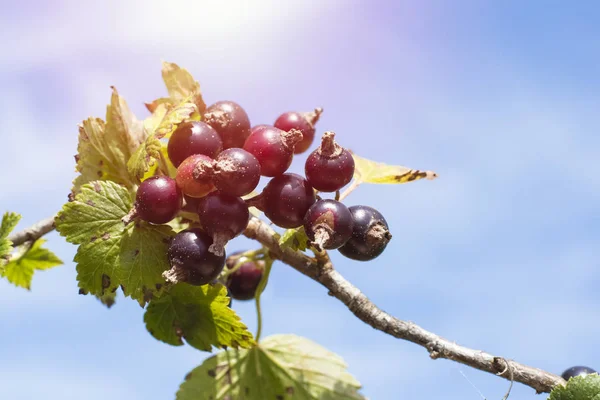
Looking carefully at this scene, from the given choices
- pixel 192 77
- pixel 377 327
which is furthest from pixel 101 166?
pixel 377 327

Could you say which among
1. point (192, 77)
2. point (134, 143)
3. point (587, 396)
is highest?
point (192, 77)

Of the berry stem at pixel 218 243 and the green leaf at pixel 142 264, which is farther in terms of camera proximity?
the green leaf at pixel 142 264

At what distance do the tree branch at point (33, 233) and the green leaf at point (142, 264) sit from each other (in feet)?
2.53

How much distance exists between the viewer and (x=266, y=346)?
2.05 m

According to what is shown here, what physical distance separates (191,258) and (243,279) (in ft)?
3.01

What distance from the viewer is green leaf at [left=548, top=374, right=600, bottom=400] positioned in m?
1.58

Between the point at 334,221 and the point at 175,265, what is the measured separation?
403 millimetres

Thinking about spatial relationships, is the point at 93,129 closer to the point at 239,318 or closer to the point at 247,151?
the point at 247,151

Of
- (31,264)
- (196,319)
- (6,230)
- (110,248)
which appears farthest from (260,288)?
(31,264)

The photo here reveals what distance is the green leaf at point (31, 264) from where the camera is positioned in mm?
2660

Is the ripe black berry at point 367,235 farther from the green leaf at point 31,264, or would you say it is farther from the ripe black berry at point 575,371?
the green leaf at point 31,264

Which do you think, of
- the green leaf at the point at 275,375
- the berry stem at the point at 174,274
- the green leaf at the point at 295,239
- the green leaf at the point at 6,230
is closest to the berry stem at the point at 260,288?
the green leaf at the point at 275,375

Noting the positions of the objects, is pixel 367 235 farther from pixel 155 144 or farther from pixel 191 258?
pixel 155 144

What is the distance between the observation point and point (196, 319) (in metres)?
1.88
